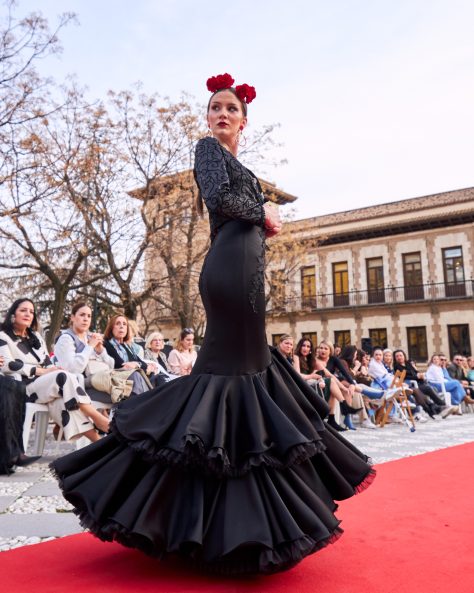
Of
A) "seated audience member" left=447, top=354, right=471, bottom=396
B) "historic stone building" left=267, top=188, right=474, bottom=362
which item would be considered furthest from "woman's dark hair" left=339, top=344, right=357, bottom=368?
"historic stone building" left=267, top=188, right=474, bottom=362

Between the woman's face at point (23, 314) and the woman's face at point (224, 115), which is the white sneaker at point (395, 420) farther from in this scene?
the woman's face at point (224, 115)

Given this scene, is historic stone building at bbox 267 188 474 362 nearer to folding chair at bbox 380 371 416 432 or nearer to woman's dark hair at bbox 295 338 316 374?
folding chair at bbox 380 371 416 432

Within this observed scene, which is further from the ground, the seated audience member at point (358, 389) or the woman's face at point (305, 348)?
the woman's face at point (305, 348)

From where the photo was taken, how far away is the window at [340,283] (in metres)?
28.6

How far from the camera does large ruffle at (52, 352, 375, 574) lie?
176cm

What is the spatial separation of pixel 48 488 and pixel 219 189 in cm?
268

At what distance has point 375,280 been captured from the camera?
27984mm

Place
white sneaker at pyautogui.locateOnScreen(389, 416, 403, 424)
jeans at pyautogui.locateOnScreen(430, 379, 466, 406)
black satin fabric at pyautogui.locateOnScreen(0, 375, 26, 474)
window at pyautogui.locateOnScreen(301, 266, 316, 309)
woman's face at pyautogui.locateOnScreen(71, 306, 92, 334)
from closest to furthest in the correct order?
black satin fabric at pyautogui.locateOnScreen(0, 375, 26, 474)
woman's face at pyautogui.locateOnScreen(71, 306, 92, 334)
white sneaker at pyautogui.locateOnScreen(389, 416, 403, 424)
jeans at pyautogui.locateOnScreen(430, 379, 466, 406)
window at pyautogui.locateOnScreen(301, 266, 316, 309)

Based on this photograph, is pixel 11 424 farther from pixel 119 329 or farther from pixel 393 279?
pixel 393 279

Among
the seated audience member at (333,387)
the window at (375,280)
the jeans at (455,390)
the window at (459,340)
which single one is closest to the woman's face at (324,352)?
the seated audience member at (333,387)

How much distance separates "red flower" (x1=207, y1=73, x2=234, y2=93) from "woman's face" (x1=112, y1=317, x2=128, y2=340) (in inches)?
152

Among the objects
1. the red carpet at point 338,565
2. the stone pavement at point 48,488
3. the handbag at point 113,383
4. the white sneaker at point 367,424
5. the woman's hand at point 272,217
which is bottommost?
the white sneaker at point 367,424

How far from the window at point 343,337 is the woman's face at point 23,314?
2464 centimetres

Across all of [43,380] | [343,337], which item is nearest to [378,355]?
[43,380]
